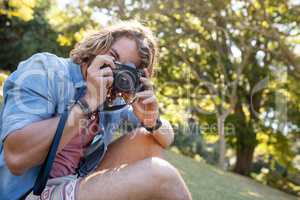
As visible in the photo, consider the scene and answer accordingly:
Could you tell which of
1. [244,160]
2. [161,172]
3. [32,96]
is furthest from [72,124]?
[244,160]

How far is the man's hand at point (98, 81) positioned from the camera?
2057mm

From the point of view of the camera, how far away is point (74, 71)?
7.52 ft

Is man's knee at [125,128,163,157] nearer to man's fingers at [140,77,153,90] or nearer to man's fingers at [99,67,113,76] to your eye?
man's fingers at [140,77,153,90]

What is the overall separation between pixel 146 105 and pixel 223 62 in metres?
13.7

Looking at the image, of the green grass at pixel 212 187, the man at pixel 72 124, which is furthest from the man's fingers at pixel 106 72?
the green grass at pixel 212 187

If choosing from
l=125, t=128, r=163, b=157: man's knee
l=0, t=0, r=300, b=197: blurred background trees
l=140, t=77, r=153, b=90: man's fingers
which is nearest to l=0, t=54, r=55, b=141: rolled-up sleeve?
l=140, t=77, r=153, b=90: man's fingers

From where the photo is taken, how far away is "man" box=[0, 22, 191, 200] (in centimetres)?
194

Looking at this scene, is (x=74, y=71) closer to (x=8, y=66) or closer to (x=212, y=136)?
(x=212, y=136)

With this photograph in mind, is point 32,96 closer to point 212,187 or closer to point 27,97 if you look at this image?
point 27,97

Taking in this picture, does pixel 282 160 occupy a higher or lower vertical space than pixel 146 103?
lower

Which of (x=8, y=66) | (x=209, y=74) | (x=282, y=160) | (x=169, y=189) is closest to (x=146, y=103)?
(x=169, y=189)

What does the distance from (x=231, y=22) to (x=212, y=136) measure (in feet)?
23.9

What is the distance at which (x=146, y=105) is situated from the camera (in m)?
2.61

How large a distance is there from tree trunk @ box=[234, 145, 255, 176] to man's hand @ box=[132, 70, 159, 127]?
52.4ft
